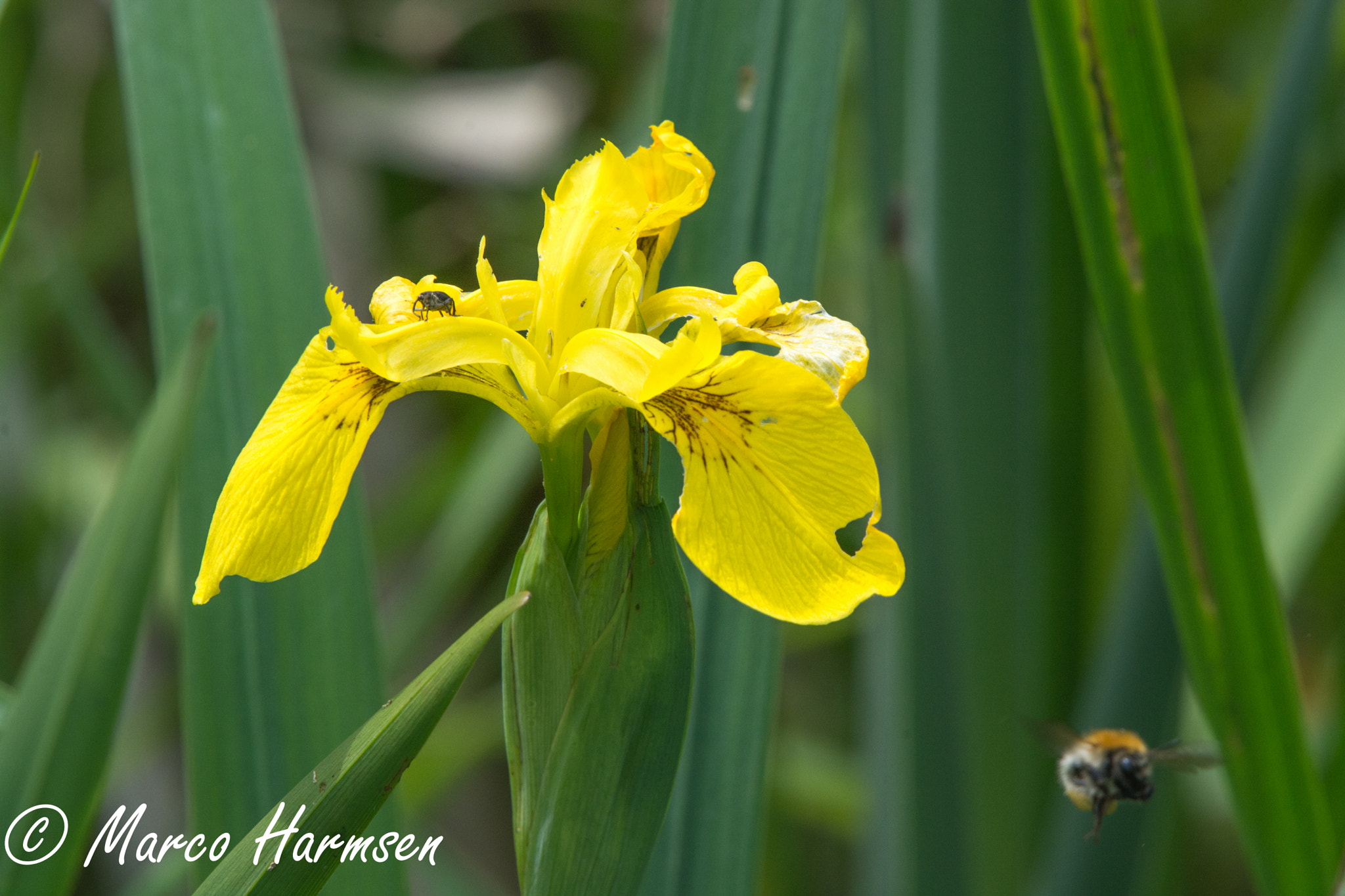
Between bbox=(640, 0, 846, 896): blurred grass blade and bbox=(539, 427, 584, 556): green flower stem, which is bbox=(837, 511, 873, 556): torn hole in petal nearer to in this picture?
bbox=(640, 0, 846, 896): blurred grass blade

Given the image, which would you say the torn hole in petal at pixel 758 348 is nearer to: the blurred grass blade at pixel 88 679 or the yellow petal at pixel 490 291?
the yellow petal at pixel 490 291

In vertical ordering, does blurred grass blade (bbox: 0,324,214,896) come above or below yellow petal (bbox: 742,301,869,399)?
below

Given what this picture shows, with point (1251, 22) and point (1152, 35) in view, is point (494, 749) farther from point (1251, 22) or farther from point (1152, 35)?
point (1251, 22)

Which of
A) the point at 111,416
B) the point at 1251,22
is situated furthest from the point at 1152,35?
the point at 111,416

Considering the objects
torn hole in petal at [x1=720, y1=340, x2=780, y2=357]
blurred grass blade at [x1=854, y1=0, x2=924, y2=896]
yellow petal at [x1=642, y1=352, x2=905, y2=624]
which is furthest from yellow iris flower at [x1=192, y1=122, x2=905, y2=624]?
blurred grass blade at [x1=854, y1=0, x2=924, y2=896]

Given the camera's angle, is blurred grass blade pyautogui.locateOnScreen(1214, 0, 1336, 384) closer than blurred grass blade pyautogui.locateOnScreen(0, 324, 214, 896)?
No

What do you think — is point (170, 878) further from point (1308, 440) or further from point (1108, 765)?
point (1308, 440)

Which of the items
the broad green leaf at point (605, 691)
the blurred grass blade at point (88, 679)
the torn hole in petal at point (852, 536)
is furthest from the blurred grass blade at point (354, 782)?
the torn hole in petal at point (852, 536)

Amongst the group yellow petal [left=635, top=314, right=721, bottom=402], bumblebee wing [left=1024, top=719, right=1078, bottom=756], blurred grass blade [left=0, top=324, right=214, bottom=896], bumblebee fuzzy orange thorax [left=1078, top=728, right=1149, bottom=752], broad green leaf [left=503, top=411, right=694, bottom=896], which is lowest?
bumblebee wing [left=1024, top=719, right=1078, bottom=756]
